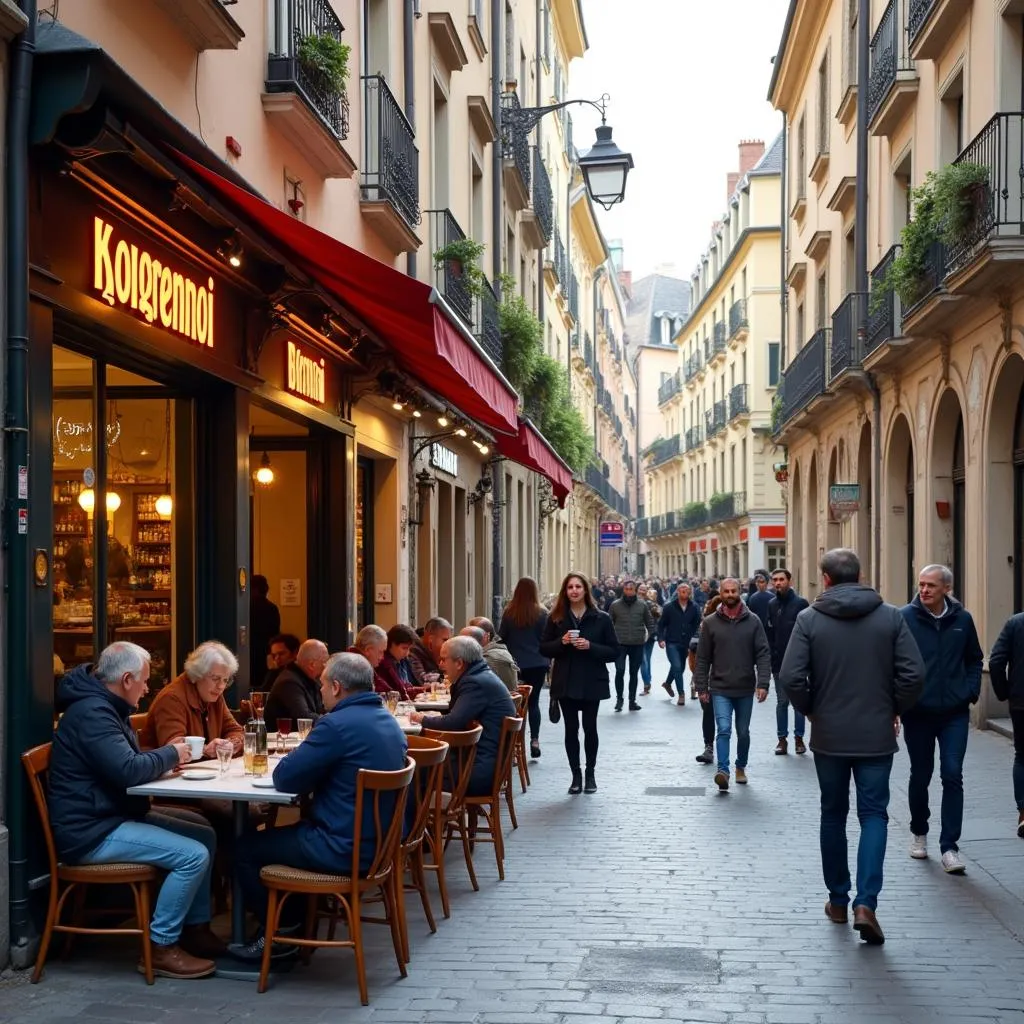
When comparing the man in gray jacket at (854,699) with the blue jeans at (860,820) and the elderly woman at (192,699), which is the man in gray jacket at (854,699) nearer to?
the blue jeans at (860,820)

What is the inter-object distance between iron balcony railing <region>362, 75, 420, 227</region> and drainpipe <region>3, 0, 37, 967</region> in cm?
652

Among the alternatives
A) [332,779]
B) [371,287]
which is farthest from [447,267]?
[332,779]

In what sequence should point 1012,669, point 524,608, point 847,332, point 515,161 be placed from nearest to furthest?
point 1012,669
point 524,608
point 847,332
point 515,161

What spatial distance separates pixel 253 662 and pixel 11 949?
7.46m

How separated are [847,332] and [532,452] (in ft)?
29.9

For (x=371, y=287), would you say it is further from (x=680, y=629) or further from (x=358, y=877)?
(x=680, y=629)

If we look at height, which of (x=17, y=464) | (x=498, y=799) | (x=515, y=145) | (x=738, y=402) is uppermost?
(x=515, y=145)

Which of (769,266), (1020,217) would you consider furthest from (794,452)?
(1020,217)

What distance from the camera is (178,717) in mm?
7211

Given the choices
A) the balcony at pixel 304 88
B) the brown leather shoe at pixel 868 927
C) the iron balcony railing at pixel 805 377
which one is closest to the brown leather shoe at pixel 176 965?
the brown leather shoe at pixel 868 927

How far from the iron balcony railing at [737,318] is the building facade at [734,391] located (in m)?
0.04

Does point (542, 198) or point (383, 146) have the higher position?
point (542, 198)

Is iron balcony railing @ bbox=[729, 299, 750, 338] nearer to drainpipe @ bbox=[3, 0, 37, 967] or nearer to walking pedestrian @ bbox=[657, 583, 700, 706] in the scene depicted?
walking pedestrian @ bbox=[657, 583, 700, 706]

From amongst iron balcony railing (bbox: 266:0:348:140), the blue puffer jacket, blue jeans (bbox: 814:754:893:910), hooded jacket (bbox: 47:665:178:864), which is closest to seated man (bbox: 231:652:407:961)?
hooded jacket (bbox: 47:665:178:864)
